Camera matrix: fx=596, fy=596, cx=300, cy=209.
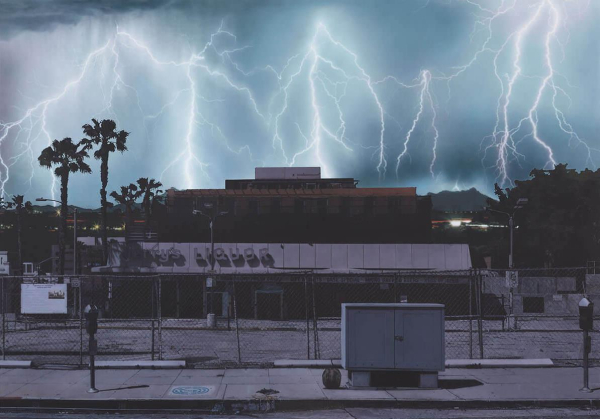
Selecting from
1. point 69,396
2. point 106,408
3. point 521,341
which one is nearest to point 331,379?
point 106,408

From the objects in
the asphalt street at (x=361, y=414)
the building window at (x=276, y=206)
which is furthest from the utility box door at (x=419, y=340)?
the building window at (x=276, y=206)

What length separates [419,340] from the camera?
12906 mm

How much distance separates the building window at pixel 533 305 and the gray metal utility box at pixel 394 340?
105 feet

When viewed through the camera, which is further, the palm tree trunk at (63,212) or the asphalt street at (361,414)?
the palm tree trunk at (63,212)

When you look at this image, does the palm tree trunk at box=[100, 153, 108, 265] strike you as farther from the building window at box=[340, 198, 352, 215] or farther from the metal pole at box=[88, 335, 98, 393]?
the metal pole at box=[88, 335, 98, 393]

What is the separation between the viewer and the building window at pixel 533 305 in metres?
41.9

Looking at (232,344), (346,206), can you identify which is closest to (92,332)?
(232,344)

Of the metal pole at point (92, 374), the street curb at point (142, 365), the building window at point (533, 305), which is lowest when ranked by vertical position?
the building window at point (533, 305)

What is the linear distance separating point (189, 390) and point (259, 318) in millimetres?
28632

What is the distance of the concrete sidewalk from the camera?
460 inches

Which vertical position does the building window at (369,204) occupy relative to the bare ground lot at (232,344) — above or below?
above

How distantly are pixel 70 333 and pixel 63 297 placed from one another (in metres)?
11.3

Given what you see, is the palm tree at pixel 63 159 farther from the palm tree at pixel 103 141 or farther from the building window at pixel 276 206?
the building window at pixel 276 206

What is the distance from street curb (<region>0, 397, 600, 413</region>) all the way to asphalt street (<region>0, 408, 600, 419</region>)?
0.25 m
